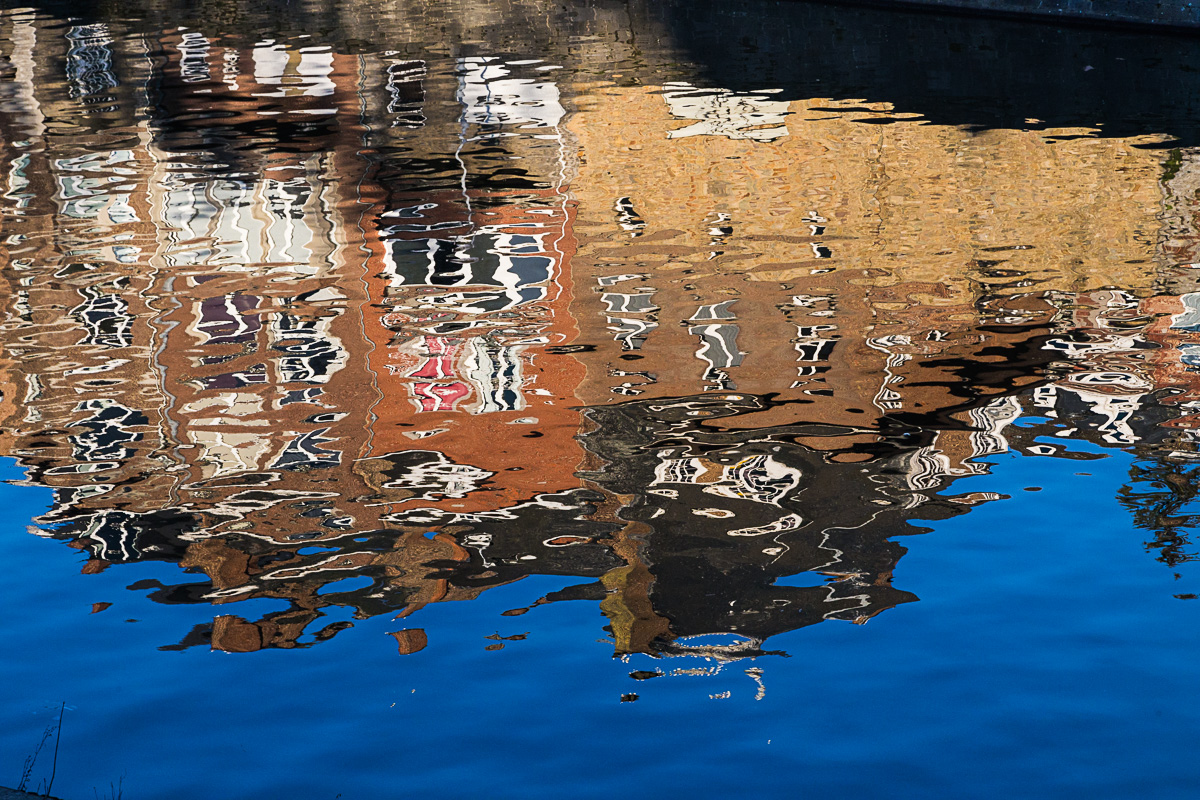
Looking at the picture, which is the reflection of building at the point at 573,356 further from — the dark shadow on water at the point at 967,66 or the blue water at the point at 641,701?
the dark shadow on water at the point at 967,66

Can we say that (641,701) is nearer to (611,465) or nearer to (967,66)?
(611,465)

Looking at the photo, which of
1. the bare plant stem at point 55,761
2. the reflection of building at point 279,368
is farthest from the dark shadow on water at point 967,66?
the bare plant stem at point 55,761

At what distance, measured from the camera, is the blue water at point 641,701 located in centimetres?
569

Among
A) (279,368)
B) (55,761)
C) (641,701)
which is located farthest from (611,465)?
(55,761)

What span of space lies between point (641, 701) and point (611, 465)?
10.5ft

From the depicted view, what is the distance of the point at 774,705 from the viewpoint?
20.3 feet

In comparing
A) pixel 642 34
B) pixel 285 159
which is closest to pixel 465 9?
pixel 642 34

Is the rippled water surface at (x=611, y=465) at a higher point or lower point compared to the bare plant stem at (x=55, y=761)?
higher

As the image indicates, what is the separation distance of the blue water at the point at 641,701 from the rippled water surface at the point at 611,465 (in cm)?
2

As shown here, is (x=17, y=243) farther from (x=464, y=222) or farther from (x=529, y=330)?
(x=529, y=330)

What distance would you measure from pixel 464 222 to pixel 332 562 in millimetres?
8579

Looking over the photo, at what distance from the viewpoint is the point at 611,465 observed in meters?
9.30

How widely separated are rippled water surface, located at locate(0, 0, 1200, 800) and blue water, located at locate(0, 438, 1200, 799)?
0.08 ft

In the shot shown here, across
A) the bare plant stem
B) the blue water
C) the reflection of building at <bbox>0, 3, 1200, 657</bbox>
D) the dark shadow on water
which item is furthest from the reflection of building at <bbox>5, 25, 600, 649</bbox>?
the dark shadow on water
